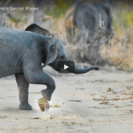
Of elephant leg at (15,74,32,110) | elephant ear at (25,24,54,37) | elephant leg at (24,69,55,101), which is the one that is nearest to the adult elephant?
elephant ear at (25,24,54,37)

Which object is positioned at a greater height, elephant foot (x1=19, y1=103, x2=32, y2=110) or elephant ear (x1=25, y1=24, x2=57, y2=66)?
elephant ear (x1=25, y1=24, x2=57, y2=66)

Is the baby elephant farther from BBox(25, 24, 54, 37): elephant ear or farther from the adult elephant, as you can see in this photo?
the adult elephant

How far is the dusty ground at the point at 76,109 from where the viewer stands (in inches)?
234

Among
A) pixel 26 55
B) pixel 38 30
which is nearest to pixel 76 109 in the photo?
pixel 26 55

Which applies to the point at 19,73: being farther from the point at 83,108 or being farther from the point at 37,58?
the point at 83,108

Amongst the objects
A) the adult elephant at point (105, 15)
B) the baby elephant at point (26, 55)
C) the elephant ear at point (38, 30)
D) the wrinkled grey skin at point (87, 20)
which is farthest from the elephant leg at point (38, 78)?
the adult elephant at point (105, 15)

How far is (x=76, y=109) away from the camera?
24.9 ft

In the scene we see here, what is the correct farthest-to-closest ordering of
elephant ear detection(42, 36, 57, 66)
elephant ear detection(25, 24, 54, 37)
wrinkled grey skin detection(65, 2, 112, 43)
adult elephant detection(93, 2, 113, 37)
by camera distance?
adult elephant detection(93, 2, 113, 37) → wrinkled grey skin detection(65, 2, 112, 43) → elephant ear detection(25, 24, 54, 37) → elephant ear detection(42, 36, 57, 66)

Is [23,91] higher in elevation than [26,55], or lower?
lower

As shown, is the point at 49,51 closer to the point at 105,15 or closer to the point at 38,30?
the point at 38,30

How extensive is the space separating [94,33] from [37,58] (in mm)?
8931

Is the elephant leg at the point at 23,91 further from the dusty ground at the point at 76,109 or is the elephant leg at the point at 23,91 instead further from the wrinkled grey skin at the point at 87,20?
the wrinkled grey skin at the point at 87,20

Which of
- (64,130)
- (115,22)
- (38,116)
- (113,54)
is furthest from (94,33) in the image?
(64,130)

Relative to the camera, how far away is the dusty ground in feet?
19.5
